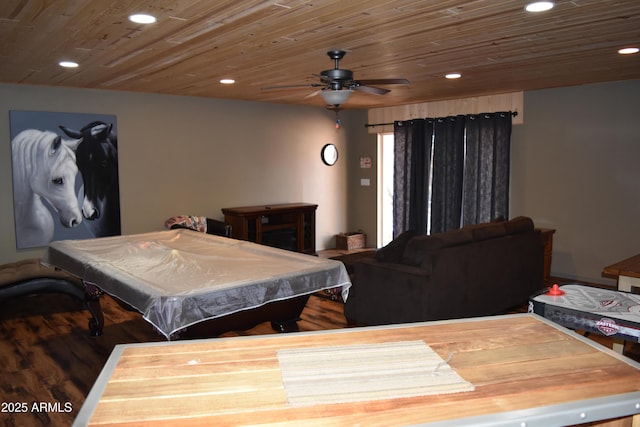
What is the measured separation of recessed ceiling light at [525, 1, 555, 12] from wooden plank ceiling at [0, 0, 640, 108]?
0.16 feet

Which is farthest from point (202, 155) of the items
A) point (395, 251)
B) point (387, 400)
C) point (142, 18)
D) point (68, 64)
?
point (387, 400)

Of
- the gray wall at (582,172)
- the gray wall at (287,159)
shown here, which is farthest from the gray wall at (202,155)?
the gray wall at (582,172)

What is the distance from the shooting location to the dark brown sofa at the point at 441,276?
3.85 m

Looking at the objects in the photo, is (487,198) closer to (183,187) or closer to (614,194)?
(614,194)

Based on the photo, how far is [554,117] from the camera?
18.9 feet

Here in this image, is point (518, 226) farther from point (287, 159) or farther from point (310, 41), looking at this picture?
point (287, 159)

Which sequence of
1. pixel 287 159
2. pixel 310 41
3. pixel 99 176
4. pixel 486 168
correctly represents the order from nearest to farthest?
pixel 310 41 → pixel 99 176 → pixel 486 168 → pixel 287 159

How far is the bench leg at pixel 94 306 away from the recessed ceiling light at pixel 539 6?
3460 mm

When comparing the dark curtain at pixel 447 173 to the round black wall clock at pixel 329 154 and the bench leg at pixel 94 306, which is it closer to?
the round black wall clock at pixel 329 154

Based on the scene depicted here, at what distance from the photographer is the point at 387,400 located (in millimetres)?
1132

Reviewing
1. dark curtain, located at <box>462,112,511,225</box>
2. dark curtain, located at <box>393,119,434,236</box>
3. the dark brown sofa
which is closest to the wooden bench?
the dark brown sofa

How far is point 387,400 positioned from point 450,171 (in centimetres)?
589

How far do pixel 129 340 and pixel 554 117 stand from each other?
518 centimetres

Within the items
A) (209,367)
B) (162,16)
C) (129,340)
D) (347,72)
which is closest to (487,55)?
(347,72)
